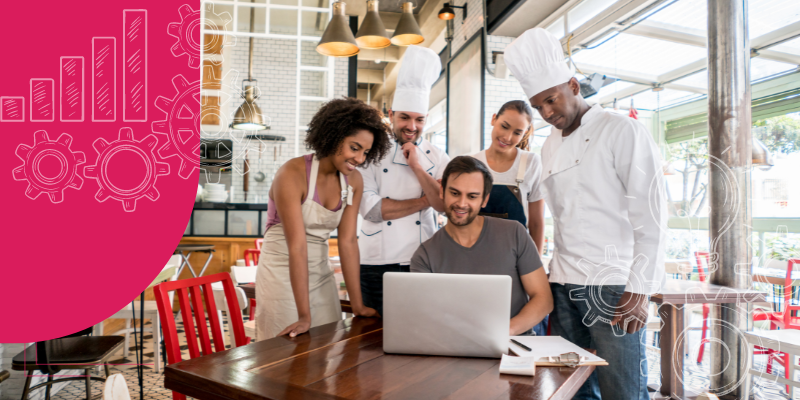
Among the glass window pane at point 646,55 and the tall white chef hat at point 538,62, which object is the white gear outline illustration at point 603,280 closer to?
the tall white chef hat at point 538,62

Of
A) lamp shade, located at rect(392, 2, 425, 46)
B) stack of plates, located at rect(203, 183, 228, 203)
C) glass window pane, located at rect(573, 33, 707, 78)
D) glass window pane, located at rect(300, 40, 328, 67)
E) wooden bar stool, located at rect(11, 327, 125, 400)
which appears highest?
glass window pane, located at rect(300, 40, 328, 67)

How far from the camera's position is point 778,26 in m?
1.60

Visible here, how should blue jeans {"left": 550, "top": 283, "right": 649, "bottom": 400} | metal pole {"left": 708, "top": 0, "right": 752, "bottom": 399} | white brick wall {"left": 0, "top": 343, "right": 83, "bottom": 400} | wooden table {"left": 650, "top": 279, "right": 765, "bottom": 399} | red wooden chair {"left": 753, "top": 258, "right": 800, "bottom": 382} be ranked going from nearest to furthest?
1. red wooden chair {"left": 753, "top": 258, "right": 800, "bottom": 382}
2. blue jeans {"left": 550, "top": 283, "right": 649, "bottom": 400}
3. metal pole {"left": 708, "top": 0, "right": 752, "bottom": 399}
4. wooden table {"left": 650, "top": 279, "right": 765, "bottom": 399}
5. white brick wall {"left": 0, "top": 343, "right": 83, "bottom": 400}

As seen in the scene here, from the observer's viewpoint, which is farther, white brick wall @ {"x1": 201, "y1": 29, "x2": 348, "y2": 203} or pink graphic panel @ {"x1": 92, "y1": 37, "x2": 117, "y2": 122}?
white brick wall @ {"x1": 201, "y1": 29, "x2": 348, "y2": 203}

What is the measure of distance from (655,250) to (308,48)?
4970 mm

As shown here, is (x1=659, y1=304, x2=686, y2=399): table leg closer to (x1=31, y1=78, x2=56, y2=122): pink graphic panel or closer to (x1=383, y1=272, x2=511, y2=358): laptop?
(x1=383, y1=272, x2=511, y2=358): laptop

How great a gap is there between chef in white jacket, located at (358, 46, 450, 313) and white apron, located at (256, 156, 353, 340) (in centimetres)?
30

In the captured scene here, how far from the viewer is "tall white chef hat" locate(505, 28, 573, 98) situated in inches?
72.4

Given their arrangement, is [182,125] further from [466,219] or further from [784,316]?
[784,316]

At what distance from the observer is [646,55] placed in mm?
2730

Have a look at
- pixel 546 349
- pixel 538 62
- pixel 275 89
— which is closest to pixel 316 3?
pixel 275 89

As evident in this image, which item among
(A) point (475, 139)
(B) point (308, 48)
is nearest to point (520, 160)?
(A) point (475, 139)

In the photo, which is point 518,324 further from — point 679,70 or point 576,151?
point 679,70

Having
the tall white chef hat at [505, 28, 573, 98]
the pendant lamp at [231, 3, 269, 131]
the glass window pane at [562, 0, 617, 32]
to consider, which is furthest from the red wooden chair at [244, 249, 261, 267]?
the glass window pane at [562, 0, 617, 32]
